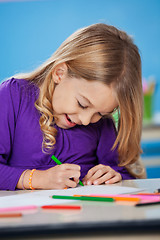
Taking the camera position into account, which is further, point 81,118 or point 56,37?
point 56,37

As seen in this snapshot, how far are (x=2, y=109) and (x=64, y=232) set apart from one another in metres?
0.67

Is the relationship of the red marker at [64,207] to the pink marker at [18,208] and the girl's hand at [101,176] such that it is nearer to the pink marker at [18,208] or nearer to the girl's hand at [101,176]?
the pink marker at [18,208]

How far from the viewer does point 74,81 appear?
3.65 ft

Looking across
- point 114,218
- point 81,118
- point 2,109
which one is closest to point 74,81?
point 81,118

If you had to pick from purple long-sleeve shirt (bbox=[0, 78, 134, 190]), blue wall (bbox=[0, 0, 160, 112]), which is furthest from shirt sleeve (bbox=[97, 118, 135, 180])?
blue wall (bbox=[0, 0, 160, 112])

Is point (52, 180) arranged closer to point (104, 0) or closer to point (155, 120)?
point (155, 120)

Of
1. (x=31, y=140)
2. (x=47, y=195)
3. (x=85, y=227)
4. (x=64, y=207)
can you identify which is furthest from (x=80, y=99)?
(x=85, y=227)

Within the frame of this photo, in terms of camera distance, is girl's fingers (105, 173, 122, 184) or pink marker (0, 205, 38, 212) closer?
pink marker (0, 205, 38, 212)

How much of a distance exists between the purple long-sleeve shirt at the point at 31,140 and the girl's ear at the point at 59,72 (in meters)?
0.09

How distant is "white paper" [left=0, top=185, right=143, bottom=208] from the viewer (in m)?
0.74

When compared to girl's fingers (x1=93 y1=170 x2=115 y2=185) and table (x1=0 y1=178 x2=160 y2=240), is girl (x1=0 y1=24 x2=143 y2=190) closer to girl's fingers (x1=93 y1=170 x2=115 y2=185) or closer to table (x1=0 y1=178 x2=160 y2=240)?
girl's fingers (x1=93 y1=170 x2=115 y2=185)

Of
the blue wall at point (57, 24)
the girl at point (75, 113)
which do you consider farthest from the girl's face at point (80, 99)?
the blue wall at point (57, 24)

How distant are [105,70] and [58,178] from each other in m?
0.33

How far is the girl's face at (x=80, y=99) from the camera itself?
42.3 inches
